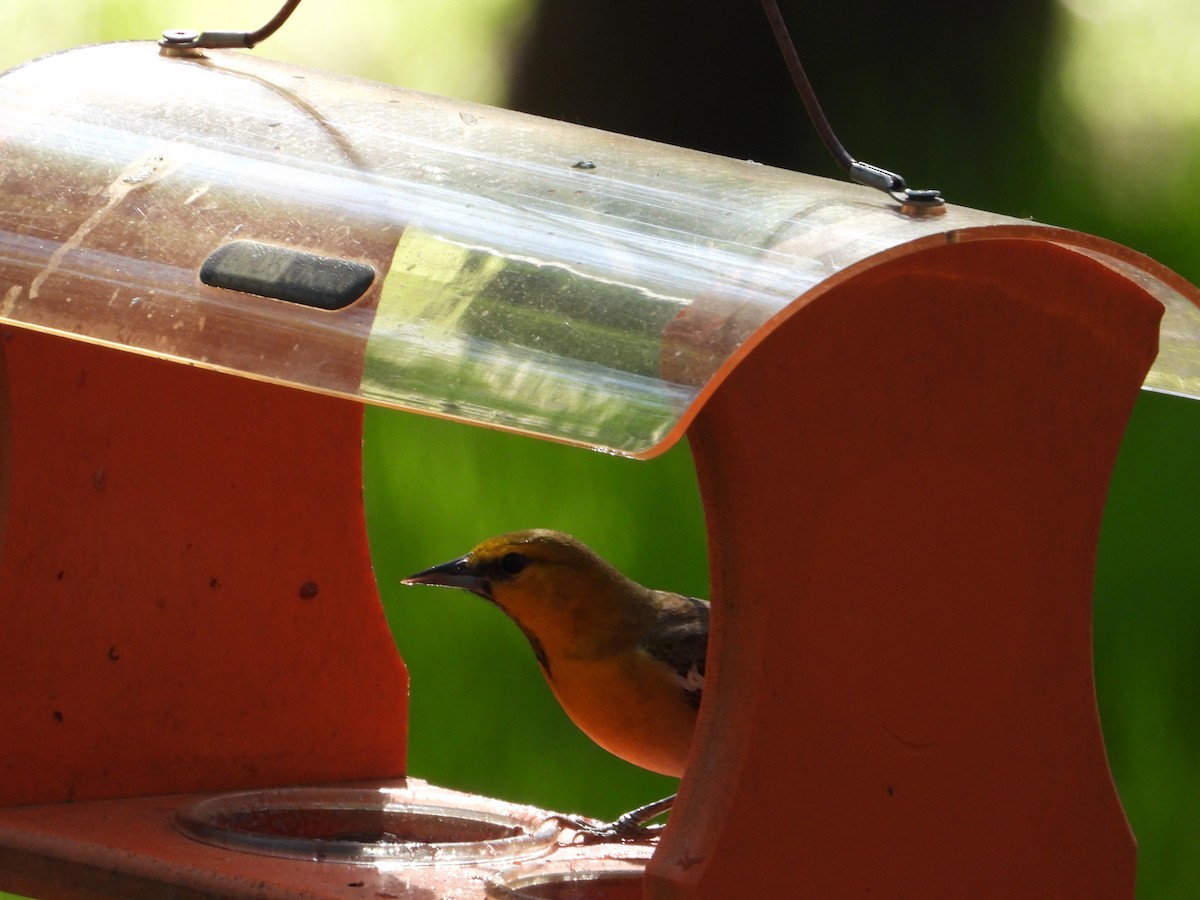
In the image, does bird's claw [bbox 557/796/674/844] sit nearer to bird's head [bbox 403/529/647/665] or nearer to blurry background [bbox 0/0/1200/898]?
bird's head [bbox 403/529/647/665]

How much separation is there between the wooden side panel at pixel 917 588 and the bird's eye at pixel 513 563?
1.26m

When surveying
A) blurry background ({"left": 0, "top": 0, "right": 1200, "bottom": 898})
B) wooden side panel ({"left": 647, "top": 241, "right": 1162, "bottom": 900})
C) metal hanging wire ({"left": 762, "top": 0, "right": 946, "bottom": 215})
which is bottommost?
blurry background ({"left": 0, "top": 0, "right": 1200, "bottom": 898})

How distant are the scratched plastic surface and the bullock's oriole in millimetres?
896

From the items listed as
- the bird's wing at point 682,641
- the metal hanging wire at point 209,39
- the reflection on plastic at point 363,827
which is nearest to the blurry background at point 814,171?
the bird's wing at point 682,641

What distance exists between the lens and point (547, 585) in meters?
3.53

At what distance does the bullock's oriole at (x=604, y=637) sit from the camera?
3.29m

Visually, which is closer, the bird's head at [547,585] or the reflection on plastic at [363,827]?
the reflection on plastic at [363,827]

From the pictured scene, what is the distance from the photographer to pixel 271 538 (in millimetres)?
3629

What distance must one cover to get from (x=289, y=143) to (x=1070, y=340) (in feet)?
3.70

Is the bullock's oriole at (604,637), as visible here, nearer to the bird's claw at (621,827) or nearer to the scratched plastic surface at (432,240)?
the bird's claw at (621,827)

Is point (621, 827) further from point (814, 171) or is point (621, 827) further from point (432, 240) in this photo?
point (814, 171)

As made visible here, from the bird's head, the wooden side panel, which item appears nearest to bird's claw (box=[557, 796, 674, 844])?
the bird's head

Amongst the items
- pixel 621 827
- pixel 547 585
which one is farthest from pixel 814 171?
pixel 621 827

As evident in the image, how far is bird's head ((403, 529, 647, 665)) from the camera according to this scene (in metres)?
3.48
